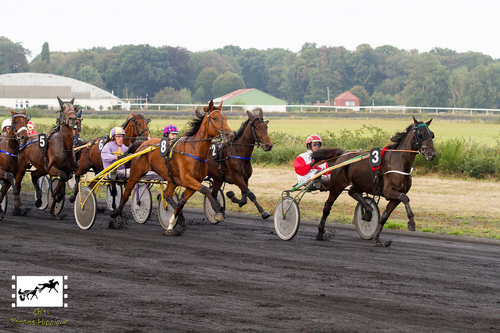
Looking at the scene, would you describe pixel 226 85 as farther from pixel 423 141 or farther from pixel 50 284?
pixel 50 284

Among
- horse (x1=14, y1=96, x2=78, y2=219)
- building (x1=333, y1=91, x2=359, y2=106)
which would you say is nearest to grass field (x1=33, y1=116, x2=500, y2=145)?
horse (x1=14, y1=96, x2=78, y2=219)

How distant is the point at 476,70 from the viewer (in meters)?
79.0

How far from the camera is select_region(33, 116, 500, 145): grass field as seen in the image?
102 ft

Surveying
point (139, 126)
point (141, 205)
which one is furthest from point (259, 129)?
point (139, 126)

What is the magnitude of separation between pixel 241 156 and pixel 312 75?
85.9m

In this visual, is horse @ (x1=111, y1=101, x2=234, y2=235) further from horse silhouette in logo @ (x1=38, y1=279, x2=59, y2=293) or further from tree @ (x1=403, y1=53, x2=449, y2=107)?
tree @ (x1=403, y1=53, x2=449, y2=107)

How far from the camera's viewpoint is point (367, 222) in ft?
29.6

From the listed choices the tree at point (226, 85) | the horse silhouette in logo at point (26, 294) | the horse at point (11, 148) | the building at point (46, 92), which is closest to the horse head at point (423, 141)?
the horse silhouette in logo at point (26, 294)

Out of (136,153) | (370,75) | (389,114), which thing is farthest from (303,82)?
(136,153)

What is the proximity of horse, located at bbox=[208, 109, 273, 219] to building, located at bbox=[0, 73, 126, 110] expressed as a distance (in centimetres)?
5740

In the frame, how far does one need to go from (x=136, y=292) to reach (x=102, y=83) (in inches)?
3717

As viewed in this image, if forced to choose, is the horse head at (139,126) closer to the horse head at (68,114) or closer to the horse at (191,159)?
the horse head at (68,114)

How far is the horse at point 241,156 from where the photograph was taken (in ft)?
33.2

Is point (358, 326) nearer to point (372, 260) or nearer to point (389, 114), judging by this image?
point (372, 260)
